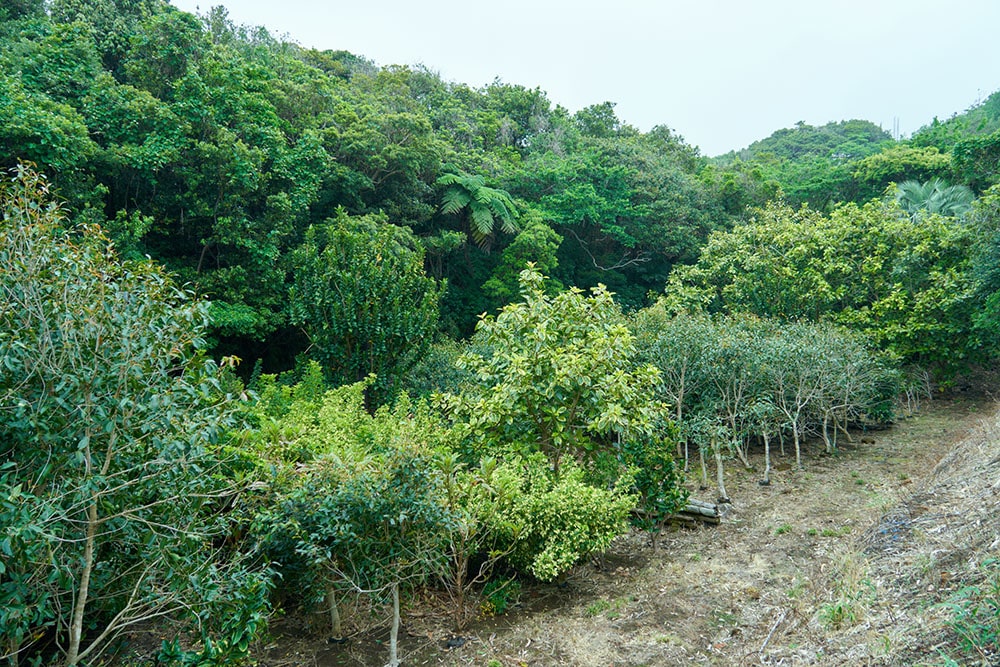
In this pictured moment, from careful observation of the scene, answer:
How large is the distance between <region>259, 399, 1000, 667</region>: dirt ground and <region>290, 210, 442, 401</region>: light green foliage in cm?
540

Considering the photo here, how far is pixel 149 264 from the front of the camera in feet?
12.1

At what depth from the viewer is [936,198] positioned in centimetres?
1798

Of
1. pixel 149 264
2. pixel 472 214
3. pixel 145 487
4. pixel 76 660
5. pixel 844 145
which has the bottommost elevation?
pixel 76 660

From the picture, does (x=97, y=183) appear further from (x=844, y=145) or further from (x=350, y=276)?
(x=844, y=145)

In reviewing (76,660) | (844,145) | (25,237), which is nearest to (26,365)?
(25,237)

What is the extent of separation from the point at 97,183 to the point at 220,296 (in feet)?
10.5

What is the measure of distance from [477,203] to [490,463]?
44.6 feet

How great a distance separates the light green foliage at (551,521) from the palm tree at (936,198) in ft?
52.8

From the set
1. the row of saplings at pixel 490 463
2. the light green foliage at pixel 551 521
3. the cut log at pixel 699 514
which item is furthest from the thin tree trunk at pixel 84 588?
the cut log at pixel 699 514

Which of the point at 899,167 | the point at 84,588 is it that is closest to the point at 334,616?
the point at 84,588

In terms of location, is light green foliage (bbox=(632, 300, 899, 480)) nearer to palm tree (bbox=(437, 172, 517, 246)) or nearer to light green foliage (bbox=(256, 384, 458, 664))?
light green foliage (bbox=(256, 384, 458, 664))

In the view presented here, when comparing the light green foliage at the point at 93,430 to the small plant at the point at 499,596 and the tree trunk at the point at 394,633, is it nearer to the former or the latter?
the tree trunk at the point at 394,633

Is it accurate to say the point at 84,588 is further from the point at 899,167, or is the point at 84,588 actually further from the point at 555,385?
the point at 899,167

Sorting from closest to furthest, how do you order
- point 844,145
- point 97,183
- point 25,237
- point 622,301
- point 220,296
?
point 25,237 → point 97,183 → point 220,296 → point 622,301 → point 844,145
